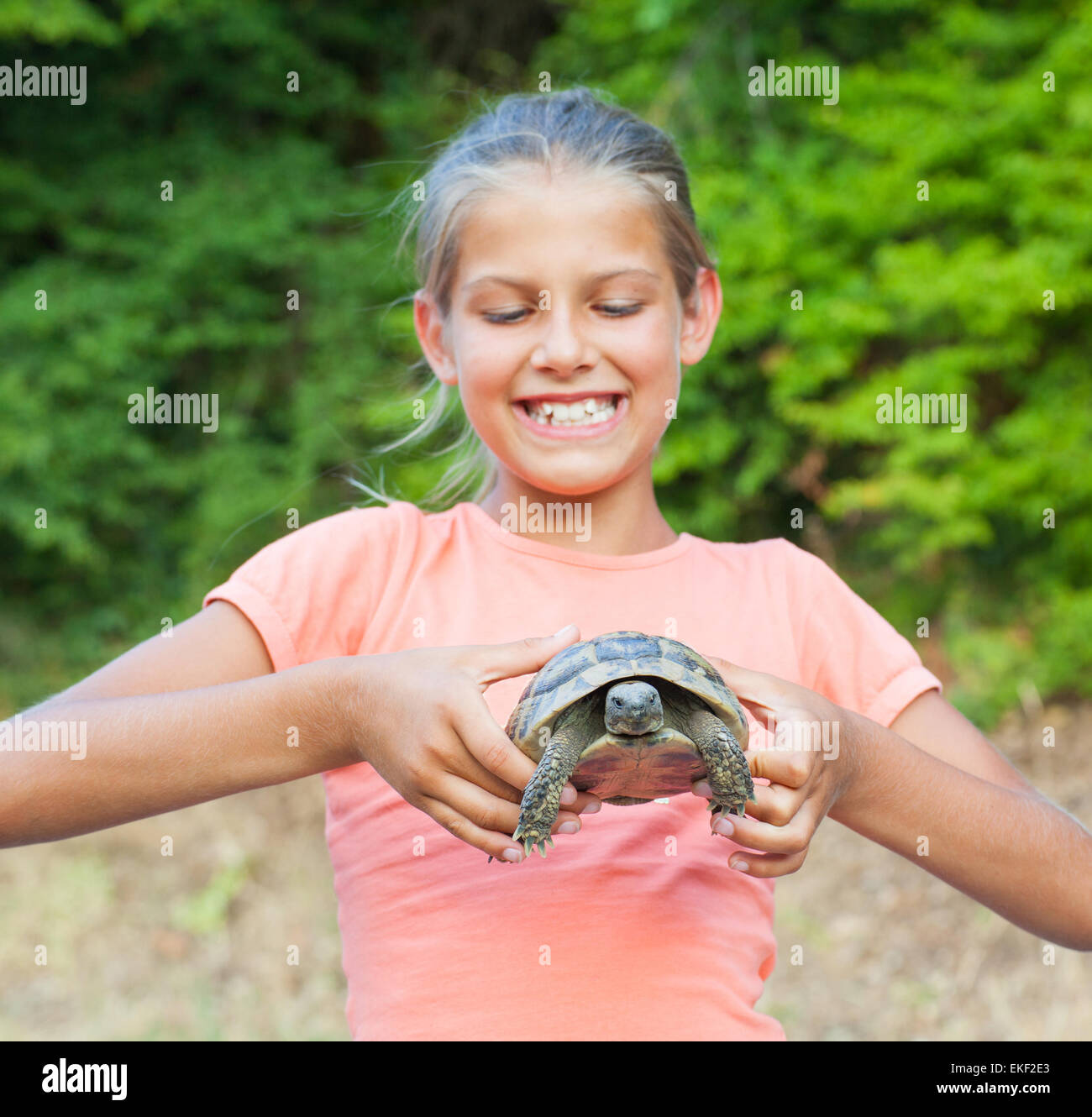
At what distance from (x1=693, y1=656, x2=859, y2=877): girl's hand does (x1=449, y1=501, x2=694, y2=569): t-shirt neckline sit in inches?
15.9

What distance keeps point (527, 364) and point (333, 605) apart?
52 centimetres

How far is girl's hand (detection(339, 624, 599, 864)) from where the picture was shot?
1.46 m

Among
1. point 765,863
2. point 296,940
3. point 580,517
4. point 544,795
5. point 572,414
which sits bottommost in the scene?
point 296,940

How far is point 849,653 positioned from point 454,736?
804 millimetres

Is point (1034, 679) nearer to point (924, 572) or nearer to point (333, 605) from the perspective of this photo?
point (924, 572)

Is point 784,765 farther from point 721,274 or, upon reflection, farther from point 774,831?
point 721,274

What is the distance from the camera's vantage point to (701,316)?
7.45 ft

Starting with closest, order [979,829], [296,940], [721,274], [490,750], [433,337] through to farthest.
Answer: [490,750] → [979,829] → [433,337] → [296,940] → [721,274]

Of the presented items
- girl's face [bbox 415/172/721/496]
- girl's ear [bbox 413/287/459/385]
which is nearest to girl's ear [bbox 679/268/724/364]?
girl's face [bbox 415/172/721/496]

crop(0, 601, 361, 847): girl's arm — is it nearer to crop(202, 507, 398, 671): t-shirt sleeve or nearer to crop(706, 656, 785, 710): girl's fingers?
crop(202, 507, 398, 671): t-shirt sleeve

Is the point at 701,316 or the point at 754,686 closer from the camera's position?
the point at 754,686

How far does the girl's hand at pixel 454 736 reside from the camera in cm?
146

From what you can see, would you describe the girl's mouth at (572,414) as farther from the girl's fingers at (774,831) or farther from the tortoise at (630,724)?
the girl's fingers at (774,831)

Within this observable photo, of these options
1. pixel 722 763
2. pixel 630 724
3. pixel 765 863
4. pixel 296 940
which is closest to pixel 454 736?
pixel 630 724
